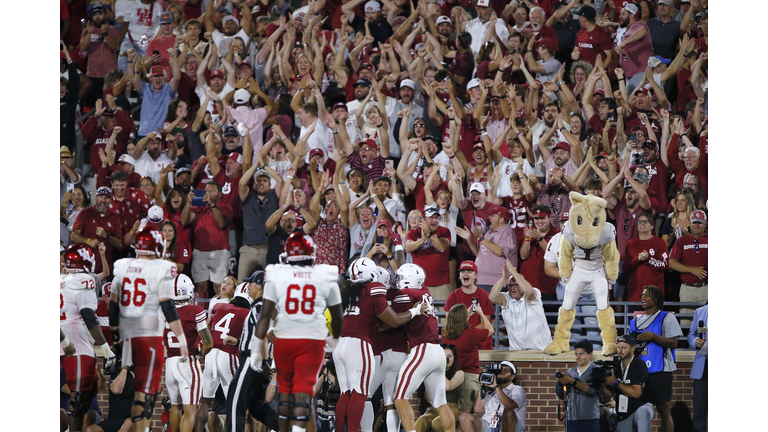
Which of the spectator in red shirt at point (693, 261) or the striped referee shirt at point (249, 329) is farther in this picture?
the spectator in red shirt at point (693, 261)

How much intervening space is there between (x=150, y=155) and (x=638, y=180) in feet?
17.9

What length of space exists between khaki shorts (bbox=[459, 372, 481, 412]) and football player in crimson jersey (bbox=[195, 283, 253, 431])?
2025 mm

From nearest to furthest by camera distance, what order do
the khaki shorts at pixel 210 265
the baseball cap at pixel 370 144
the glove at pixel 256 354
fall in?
the glove at pixel 256 354
the khaki shorts at pixel 210 265
the baseball cap at pixel 370 144

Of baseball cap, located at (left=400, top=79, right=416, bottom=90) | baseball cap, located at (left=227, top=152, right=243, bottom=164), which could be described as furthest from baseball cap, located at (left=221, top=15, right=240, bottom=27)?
baseball cap, located at (left=400, top=79, right=416, bottom=90)

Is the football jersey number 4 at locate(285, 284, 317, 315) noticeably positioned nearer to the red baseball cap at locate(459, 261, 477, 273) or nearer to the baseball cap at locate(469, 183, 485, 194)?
the red baseball cap at locate(459, 261, 477, 273)

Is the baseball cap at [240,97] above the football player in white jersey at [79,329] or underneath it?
above

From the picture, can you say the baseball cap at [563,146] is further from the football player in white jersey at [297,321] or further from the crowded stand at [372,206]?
the football player in white jersey at [297,321]

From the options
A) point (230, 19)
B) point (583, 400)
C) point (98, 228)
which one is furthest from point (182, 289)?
point (230, 19)

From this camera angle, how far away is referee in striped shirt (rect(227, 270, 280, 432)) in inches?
326

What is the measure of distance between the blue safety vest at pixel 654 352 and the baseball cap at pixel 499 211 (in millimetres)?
1786

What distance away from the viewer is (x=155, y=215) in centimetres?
1062

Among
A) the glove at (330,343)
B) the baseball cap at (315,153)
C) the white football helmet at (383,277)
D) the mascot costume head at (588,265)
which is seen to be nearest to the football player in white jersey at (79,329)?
the glove at (330,343)

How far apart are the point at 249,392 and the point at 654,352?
375cm

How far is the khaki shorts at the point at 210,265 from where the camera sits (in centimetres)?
1044
